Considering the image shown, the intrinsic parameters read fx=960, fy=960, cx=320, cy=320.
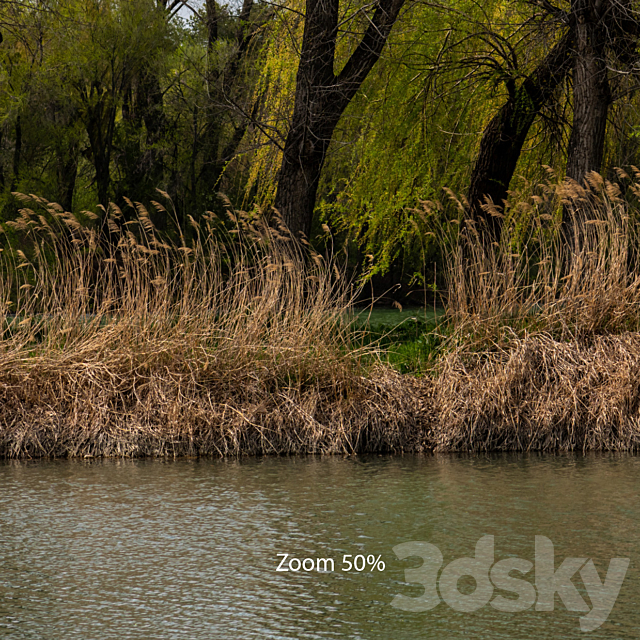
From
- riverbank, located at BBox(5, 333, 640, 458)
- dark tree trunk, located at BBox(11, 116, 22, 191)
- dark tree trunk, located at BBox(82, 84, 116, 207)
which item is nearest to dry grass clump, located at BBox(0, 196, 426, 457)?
riverbank, located at BBox(5, 333, 640, 458)

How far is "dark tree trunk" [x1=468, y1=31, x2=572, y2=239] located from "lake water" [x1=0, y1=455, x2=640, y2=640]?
553cm

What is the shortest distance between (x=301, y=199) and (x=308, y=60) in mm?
1562

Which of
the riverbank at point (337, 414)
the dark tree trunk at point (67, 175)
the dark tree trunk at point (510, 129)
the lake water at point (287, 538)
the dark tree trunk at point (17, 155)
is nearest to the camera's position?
the lake water at point (287, 538)

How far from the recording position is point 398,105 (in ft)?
39.7

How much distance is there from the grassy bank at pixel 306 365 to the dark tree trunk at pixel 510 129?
3302mm

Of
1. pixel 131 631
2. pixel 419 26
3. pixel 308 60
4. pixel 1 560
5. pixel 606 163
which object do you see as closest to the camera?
pixel 131 631

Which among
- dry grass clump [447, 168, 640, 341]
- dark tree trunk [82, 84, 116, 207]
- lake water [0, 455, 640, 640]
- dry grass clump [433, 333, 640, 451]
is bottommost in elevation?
lake water [0, 455, 640, 640]

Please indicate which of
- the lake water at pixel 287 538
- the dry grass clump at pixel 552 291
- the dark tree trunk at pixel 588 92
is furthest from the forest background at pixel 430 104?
the lake water at pixel 287 538

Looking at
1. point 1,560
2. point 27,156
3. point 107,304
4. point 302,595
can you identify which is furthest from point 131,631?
point 27,156

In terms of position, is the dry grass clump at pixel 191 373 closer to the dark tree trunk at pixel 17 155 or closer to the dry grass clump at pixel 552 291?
the dry grass clump at pixel 552 291

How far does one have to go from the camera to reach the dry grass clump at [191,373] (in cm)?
742

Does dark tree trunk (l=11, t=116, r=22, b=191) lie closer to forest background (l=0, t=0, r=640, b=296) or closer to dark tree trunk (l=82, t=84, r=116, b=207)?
dark tree trunk (l=82, t=84, r=116, b=207)

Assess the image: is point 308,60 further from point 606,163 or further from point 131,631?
point 131,631

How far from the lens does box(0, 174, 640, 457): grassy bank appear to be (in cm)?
746
